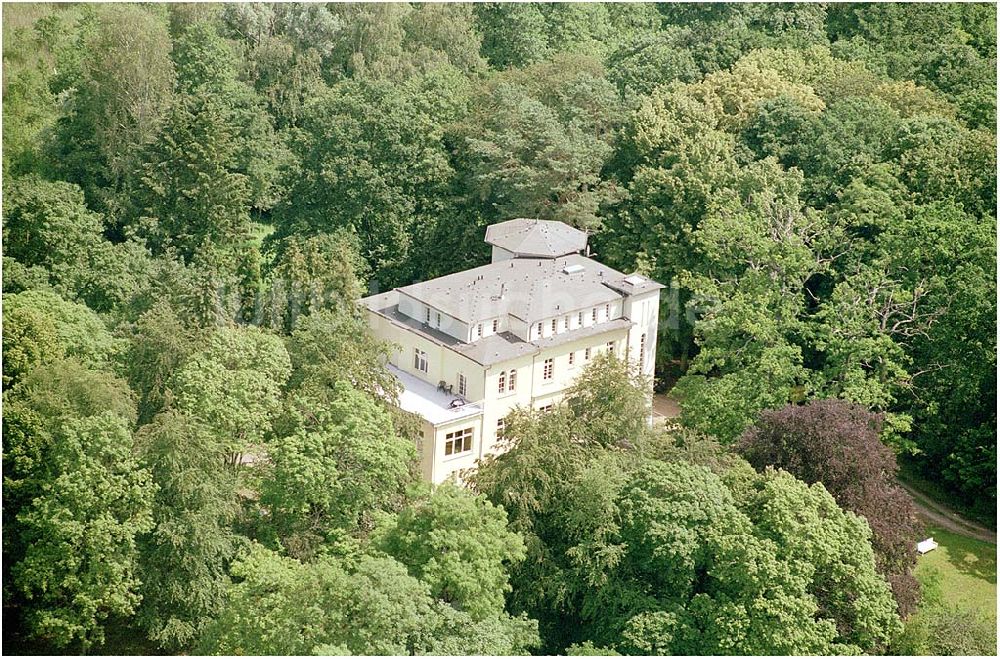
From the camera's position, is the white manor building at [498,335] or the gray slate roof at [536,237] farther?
the gray slate roof at [536,237]

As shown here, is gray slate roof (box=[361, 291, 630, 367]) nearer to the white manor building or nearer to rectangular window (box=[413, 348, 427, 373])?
the white manor building

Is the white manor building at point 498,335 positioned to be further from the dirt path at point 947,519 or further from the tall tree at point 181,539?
the dirt path at point 947,519

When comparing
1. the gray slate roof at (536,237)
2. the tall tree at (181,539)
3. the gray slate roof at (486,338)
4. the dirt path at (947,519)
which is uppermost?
the gray slate roof at (536,237)

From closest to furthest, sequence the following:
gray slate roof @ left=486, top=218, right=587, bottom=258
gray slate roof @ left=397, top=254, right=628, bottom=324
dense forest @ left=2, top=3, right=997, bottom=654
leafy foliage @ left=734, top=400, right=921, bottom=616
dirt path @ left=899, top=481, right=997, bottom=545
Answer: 1. dense forest @ left=2, top=3, right=997, bottom=654
2. leafy foliage @ left=734, top=400, right=921, bottom=616
3. gray slate roof @ left=397, top=254, right=628, bottom=324
4. dirt path @ left=899, top=481, right=997, bottom=545
5. gray slate roof @ left=486, top=218, right=587, bottom=258

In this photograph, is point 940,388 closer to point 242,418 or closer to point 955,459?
point 955,459

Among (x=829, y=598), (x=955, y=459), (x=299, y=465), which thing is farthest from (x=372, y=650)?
(x=955, y=459)

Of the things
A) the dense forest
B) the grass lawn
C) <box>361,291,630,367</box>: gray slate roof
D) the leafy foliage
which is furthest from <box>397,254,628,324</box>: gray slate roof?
the grass lawn

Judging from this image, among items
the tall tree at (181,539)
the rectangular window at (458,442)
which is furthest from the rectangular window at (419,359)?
the tall tree at (181,539)

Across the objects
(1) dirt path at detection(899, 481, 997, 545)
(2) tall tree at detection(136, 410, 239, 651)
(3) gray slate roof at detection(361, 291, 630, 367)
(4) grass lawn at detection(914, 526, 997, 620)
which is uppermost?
(3) gray slate roof at detection(361, 291, 630, 367)

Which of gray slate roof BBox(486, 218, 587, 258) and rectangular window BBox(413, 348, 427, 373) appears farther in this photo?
gray slate roof BBox(486, 218, 587, 258)
